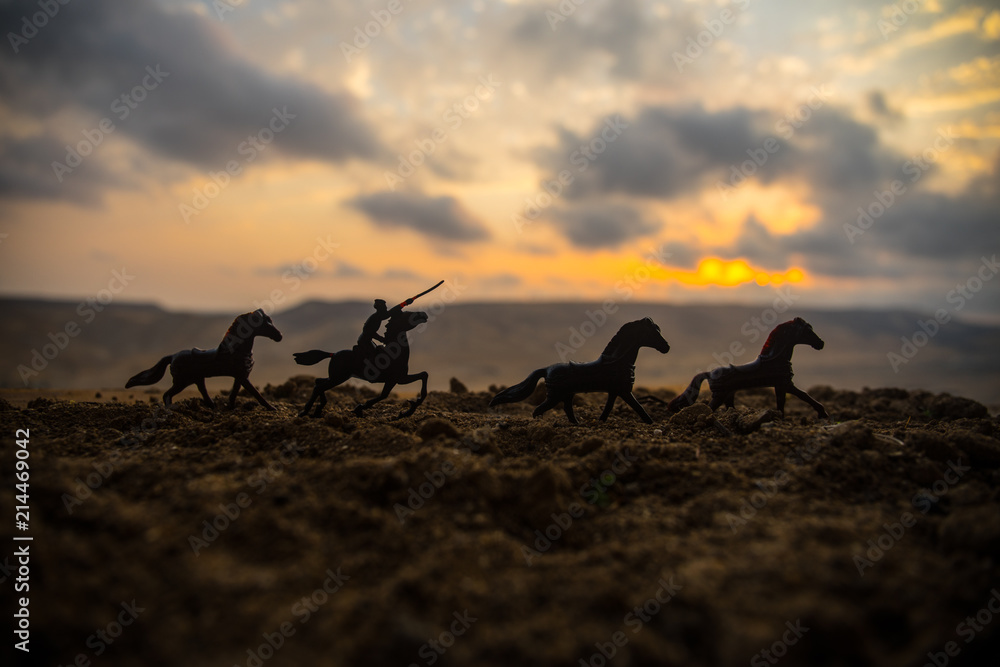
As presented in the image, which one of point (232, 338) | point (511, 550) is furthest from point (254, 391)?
point (511, 550)

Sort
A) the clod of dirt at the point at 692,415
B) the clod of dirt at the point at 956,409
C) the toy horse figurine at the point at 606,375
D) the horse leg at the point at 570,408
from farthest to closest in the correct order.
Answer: the clod of dirt at the point at 956,409 → the horse leg at the point at 570,408 → the toy horse figurine at the point at 606,375 → the clod of dirt at the point at 692,415

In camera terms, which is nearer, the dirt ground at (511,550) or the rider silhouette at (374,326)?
the dirt ground at (511,550)

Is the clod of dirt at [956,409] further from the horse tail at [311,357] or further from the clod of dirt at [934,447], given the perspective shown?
the horse tail at [311,357]

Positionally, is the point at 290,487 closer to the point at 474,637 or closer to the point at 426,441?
the point at 426,441

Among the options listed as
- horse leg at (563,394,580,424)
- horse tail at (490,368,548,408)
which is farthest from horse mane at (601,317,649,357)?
horse tail at (490,368,548,408)

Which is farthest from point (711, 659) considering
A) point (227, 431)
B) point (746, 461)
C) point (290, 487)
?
point (227, 431)

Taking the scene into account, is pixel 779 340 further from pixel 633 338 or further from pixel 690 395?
pixel 633 338

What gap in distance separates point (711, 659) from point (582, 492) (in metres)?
1.89

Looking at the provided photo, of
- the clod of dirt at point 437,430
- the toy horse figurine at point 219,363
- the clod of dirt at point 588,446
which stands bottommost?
the clod of dirt at point 588,446

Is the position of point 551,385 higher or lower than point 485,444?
higher

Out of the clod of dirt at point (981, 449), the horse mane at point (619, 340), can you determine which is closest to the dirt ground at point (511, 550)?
the clod of dirt at point (981, 449)

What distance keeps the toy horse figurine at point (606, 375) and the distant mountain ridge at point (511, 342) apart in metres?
A: 11.9

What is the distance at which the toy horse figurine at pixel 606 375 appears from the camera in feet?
24.0

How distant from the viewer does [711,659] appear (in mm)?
2902
